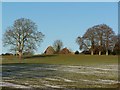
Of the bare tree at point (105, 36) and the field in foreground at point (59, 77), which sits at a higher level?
the bare tree at point (105, 36)

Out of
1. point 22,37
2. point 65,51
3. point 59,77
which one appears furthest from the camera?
point 65,51

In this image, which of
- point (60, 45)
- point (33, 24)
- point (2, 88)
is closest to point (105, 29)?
point (60, 45)

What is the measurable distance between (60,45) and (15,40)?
27399 mm

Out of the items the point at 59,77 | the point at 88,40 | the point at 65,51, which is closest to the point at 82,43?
the point at 88,40

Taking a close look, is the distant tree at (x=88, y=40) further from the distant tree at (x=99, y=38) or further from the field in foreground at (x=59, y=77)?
the field in foreground at (x=59, y=77)

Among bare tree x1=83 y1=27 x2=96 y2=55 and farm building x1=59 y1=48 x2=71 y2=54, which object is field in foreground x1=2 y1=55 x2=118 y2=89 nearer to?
bare tree x1=83 y1=27 x2=96 y2=55

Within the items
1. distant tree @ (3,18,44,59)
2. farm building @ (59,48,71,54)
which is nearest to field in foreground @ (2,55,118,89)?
distant tree @ (3,18,44,59)

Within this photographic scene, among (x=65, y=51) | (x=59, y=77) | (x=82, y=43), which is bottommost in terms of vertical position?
(x=59, y=77)

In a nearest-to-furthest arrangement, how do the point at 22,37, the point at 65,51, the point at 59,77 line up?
the point at 59,77, the point at 22,37, the point at 65,51

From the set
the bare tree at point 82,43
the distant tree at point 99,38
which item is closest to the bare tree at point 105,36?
the distant tree at point 99,38

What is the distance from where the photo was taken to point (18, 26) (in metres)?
71.9

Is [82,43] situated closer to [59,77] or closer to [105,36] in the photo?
[105,36]

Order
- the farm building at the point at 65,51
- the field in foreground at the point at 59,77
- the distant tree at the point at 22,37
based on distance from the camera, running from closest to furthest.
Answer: the field in foreground at the point at 59,77 < the distant tree at the point at 22,37 < the farm building at the point at 65,51

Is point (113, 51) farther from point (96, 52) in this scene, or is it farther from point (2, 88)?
point (2, 88)
